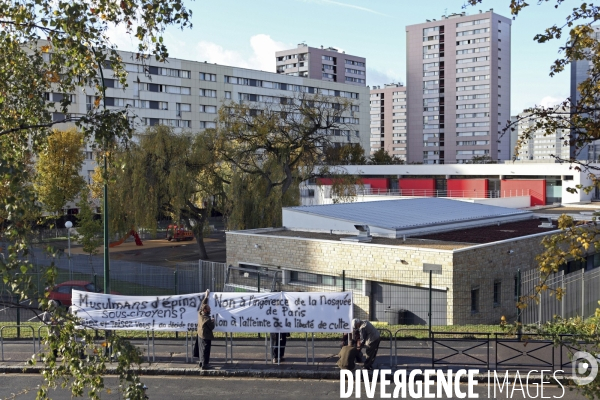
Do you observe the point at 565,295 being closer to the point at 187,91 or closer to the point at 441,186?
the point at 441,186

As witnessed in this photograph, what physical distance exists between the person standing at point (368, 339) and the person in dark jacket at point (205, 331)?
3.20 metres

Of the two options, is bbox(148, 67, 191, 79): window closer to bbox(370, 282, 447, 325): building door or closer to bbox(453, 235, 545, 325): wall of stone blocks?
bbox(370, 282, 447, 325): building door

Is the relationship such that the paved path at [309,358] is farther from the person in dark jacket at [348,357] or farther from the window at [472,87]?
the window at [472,87]

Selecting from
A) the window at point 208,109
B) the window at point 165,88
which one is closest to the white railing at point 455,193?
the window at point 208,109

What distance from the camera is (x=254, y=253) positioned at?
2681cm

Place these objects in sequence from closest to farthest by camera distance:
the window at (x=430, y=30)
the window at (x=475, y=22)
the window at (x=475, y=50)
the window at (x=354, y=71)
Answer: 1. the window at (x=475, y=22)
2. the window at (x=475, y=50)
3. the window at (x=430, y=30)
4. the window at (x=354, y=71)

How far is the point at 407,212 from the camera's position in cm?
3180

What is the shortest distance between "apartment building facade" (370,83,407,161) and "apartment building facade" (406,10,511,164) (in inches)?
959

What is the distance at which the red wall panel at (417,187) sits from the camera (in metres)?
61.8

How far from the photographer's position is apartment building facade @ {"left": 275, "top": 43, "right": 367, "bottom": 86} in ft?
409

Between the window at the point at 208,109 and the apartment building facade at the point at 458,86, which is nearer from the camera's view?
the window at the point at 208,109

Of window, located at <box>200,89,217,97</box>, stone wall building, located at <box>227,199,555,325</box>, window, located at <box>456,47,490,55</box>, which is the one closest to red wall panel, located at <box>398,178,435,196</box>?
window, located at <box>200,89,217,97</box>

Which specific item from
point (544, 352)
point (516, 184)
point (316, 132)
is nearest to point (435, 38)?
point (516, 184)

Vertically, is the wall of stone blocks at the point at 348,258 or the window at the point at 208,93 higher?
the window at the point at 208,93
